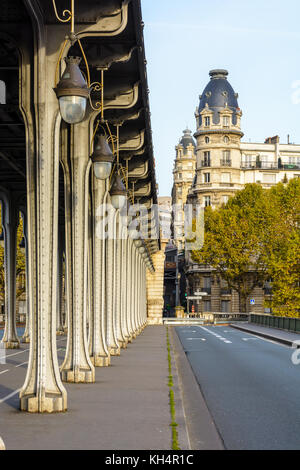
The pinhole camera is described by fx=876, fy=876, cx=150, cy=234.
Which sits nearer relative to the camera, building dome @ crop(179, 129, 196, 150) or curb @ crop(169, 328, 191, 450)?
curb @ crop(169, 328, 191, 450)

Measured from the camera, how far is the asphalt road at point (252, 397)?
10.6m

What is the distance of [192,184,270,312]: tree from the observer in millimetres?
85375

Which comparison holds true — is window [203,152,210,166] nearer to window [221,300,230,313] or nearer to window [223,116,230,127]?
window [223,116,230,127]

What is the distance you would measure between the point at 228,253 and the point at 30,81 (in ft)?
247

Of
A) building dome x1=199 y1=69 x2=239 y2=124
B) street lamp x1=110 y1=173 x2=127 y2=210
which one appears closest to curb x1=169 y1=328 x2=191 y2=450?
street lamp x1=110 y1=173 x2=127 y2=210

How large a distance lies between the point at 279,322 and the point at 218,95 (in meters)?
69.4

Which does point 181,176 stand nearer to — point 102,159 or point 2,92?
point 2,92

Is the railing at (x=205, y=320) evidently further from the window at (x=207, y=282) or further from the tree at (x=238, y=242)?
the window at (x=207, y=282)

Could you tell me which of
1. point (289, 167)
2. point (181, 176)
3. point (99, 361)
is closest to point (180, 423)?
point (99, 361)

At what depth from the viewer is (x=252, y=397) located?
1527cm

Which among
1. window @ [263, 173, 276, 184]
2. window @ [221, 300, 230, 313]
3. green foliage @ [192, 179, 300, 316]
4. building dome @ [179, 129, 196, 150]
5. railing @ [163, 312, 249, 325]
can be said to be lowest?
railing @ [163, 312, 249, 325]

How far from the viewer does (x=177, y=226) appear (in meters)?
171

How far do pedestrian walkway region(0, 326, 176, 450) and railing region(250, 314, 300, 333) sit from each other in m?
28.1

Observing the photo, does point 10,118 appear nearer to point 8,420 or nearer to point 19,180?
point 19,180
